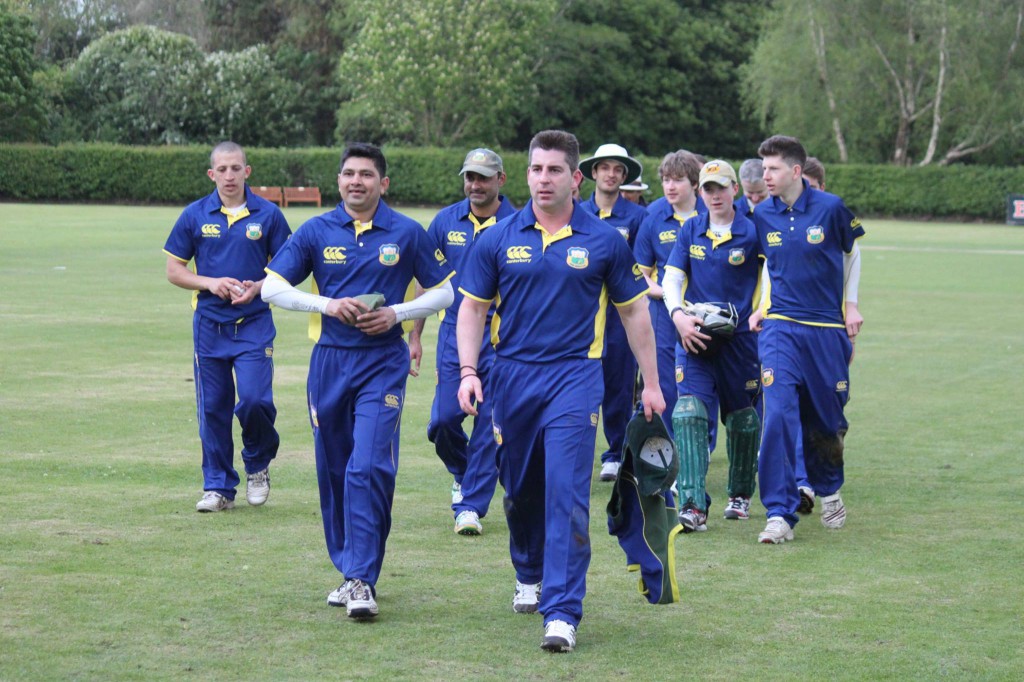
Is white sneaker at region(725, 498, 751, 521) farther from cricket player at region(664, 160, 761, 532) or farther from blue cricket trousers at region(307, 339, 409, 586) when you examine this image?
blue cricket trousers at region(307, 339, 409, 586)

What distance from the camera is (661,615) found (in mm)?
6543

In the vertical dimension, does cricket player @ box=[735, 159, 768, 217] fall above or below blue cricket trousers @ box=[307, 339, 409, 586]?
above

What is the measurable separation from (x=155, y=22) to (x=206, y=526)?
3272 inches

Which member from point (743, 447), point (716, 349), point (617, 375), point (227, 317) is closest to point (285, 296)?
point (227, 317)

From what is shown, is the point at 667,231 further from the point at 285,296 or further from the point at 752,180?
the point at 285,296

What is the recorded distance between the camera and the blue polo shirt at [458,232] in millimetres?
8898

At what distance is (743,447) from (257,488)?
3.05 metres

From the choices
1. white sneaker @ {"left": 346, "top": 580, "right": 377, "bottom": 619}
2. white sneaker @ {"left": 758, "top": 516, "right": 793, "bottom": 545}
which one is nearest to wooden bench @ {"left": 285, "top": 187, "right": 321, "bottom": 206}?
white sneaker @ {"left": 758, "top": 516, "right": 793, "bottom": 545}

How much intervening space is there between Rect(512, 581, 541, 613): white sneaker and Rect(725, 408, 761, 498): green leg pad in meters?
2.64

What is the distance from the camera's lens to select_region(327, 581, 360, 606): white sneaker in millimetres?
6414

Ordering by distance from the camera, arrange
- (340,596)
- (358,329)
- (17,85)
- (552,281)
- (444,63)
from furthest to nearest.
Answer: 1. (444,63)
2. (17,85)
3. (358,329)
4. (340,596)
5. (552,281)

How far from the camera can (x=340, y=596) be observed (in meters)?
6.49

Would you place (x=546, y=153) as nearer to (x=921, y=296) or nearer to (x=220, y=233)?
(x=220, y=233)

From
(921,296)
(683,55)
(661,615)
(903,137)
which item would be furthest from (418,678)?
(683,55)
